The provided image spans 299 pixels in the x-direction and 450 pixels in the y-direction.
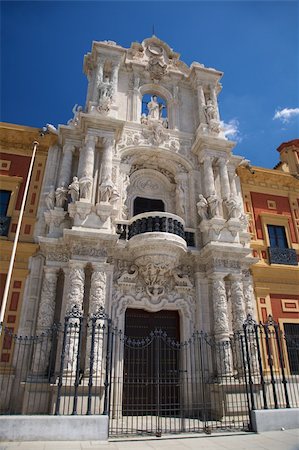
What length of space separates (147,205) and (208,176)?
2680 mm

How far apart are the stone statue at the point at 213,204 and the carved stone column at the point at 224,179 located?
0.67 m

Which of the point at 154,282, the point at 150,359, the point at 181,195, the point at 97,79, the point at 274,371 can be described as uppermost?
the point at 97,79

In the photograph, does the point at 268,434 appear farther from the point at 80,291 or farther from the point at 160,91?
the point at 160,91

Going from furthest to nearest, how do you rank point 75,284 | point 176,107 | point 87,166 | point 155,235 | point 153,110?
1. point 176,107
2. point 153,110
3. point 87,166
4. point 155,235
5. point 75,284

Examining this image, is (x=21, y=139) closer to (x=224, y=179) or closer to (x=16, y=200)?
(x=16, y=200)

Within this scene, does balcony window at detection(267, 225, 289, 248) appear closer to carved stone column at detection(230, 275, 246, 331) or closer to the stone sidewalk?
carved stone column at detection(230, 275, 246, 331)

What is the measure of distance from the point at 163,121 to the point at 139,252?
6959 millimetres

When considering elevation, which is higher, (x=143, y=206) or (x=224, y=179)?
(x=224, y=179)

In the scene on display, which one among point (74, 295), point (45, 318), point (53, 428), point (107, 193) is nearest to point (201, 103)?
point (107, 193)

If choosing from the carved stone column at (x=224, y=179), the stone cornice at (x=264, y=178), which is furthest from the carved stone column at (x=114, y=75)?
the stone cornice at (x=264, y=178)

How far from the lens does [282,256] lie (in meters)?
13.5

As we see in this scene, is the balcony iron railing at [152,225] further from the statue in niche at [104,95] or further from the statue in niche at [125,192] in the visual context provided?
the statue in niche at [104,95]

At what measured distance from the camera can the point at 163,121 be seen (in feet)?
48.5

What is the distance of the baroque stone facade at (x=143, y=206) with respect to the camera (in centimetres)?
1018
